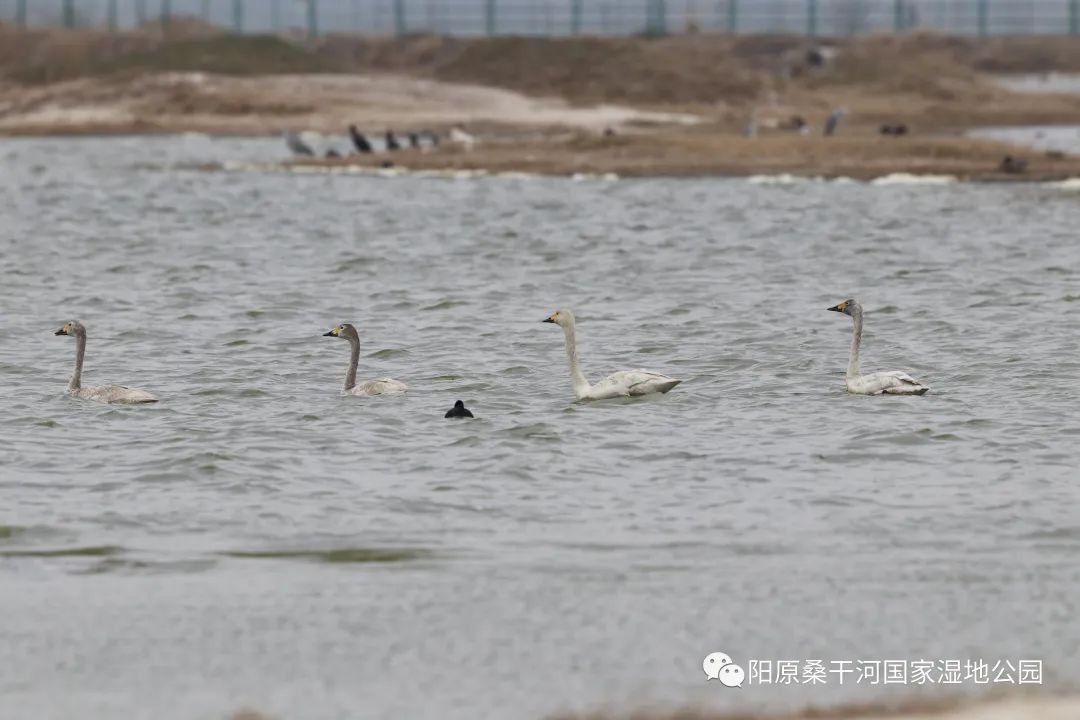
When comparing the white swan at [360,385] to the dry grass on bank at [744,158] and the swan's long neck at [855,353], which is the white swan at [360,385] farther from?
the dry grass on bank at [744,158]

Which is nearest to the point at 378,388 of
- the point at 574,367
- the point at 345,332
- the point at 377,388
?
the point at 377,388

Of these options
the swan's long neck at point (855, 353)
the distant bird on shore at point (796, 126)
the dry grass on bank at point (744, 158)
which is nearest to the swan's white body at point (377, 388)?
the swan's long neck at point (855, 353)

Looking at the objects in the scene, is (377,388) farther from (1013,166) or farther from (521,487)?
(1013,166)

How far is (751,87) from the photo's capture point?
259 ft

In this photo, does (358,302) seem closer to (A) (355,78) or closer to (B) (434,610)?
(B) (434,610)

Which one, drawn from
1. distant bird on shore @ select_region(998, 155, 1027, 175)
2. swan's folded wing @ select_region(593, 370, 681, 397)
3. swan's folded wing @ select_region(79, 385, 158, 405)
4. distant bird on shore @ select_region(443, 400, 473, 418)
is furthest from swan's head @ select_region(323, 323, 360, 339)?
distant bird on shore @ select_region(998, 155, 1027, 175)

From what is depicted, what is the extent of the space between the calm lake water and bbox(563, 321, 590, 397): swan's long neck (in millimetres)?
179

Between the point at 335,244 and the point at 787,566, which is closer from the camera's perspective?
the point at 787,566

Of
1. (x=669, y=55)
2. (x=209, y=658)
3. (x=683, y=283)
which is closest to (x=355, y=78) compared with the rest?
(x=669, y=55)

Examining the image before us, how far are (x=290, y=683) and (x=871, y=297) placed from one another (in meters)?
18.7

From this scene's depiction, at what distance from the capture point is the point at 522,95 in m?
78.0

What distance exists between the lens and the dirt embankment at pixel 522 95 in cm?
5112

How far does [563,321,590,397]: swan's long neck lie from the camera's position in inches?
722

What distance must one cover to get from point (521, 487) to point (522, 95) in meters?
64.5
